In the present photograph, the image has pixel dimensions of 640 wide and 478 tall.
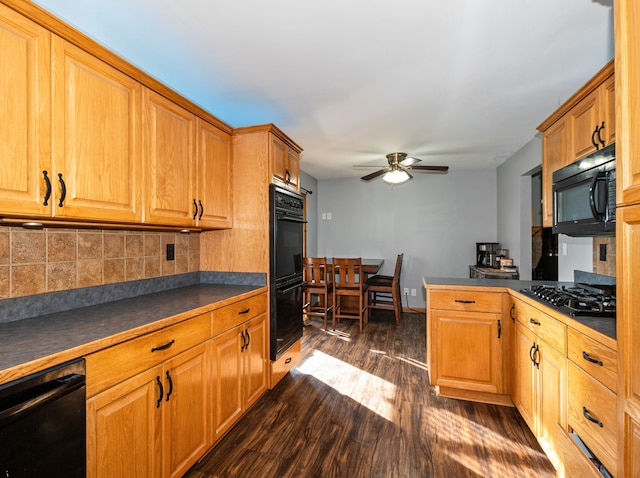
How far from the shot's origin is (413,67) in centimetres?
202

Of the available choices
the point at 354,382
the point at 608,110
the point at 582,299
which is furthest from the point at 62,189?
the point at 608,110

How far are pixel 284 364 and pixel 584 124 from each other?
2.77 meters

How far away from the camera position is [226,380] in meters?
1.85

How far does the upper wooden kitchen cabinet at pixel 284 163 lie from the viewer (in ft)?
8.00

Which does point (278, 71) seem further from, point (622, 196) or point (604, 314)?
point (604, 314)

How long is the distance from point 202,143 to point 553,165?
253 centimetres

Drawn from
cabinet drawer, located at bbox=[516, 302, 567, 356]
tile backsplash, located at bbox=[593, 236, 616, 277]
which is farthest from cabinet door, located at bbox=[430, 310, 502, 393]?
tile backsplash, located at bbox=[593, 236, 616, 277]

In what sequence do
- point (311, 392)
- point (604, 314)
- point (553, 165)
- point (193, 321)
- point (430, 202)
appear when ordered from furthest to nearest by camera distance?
point (430, 202), point (311, 392), point (553, 165), point (193, 321), point (604, 314)

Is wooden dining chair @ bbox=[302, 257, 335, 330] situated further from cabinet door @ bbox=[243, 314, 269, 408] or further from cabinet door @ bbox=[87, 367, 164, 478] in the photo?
cabinet door @ bbox=[87, 367, 164, 478]

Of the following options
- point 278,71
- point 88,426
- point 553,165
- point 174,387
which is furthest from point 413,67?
point 88,426

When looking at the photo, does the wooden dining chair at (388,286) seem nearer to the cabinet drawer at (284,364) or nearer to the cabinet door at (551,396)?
the cabinet drawer at (284,364)

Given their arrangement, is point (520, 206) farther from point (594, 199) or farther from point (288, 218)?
point (288, 218)

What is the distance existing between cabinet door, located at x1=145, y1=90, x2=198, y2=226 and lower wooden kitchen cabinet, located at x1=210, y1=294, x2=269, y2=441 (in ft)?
2.20

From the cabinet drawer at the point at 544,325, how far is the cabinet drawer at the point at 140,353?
73.5 inches
